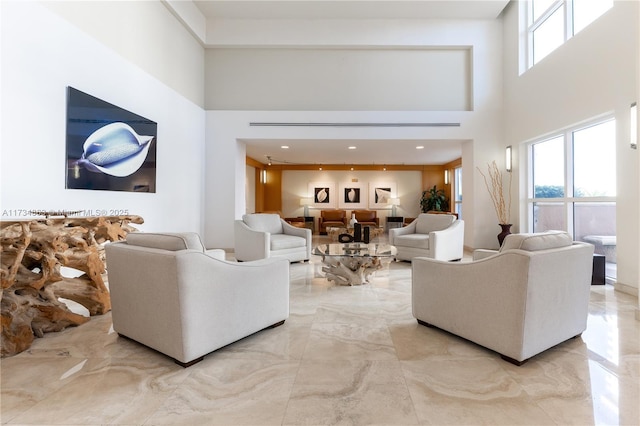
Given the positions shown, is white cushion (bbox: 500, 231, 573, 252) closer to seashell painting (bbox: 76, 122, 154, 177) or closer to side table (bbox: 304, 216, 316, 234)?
seashell painting (bbox: 76, 122, 154, 177)

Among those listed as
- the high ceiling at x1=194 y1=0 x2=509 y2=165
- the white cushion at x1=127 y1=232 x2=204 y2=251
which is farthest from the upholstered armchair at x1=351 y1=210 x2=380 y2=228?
the white cushion at x1=127 y1=232 x2=204 y2=251

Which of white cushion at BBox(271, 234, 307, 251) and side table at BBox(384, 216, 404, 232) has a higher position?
side table at BBox(384, 216, 404, 232)

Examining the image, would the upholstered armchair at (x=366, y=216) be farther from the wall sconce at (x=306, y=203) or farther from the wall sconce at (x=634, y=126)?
the wall sconce at (x=634, y=126)

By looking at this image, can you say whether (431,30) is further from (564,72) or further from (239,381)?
(239,381)

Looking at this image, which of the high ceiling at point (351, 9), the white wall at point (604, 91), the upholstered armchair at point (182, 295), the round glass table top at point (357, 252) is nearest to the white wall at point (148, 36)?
the high ceiling at point (351, 9)

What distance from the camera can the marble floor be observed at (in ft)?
4.52

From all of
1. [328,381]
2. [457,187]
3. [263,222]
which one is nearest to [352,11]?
[263,222]

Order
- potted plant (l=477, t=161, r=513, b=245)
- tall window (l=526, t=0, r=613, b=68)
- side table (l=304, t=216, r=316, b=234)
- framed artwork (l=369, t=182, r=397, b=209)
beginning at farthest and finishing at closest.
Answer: framed artwork (l=369, t=182, r=397, b=209) → side table (l=304, t=216, r=316, b=234) → potted plant (l=477, t=161, r=513, b=245) → tall window (l=526, t=0, r=613, b=68)

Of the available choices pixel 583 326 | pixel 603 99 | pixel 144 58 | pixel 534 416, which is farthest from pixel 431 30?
pixel 534 416

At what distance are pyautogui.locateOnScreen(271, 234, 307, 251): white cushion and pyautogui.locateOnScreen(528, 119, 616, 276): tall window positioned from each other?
161 inches

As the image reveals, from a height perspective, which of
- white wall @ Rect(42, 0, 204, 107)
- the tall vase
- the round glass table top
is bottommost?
the round glass table top

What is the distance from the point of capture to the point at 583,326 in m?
2.14

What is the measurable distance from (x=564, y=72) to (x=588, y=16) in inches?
27.5

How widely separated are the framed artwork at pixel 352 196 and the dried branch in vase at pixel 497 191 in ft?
17.0
